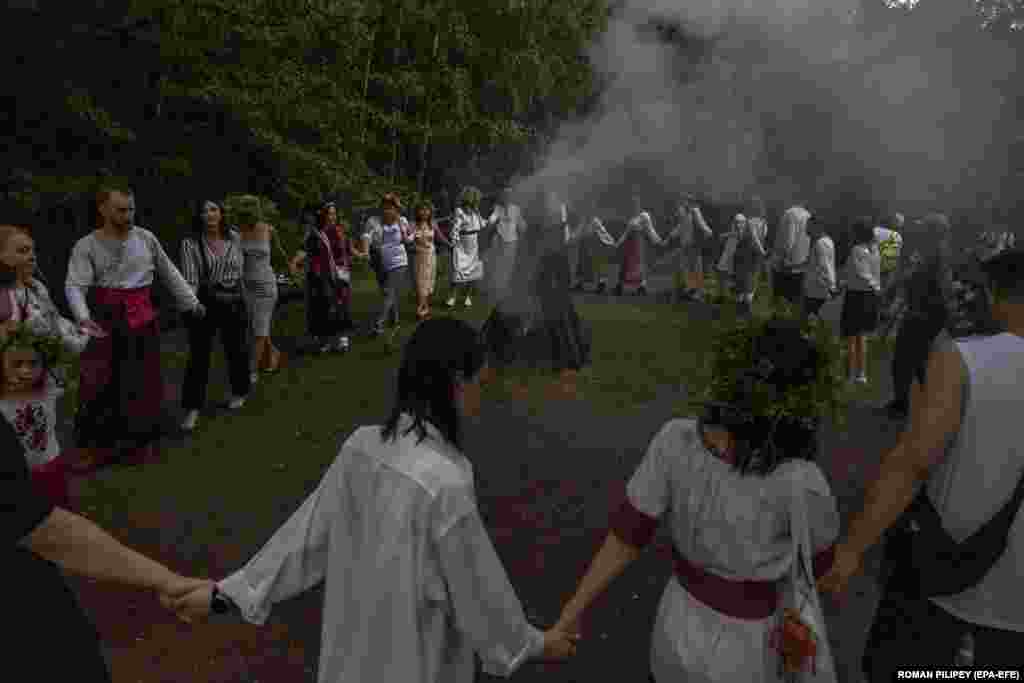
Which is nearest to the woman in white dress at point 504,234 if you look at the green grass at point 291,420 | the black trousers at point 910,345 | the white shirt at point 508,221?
the white shirt at point 508,221

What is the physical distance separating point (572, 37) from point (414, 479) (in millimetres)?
9897

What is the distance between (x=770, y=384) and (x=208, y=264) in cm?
568

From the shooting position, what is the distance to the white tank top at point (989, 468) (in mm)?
2174

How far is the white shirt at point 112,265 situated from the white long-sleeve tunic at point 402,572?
12.1ft

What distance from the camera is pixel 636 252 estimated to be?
47.2ft

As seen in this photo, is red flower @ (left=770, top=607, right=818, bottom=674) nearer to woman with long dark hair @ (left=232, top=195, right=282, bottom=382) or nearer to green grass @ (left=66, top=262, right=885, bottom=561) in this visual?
green grass @ (left=66, top=262, right=885, bottom=561)

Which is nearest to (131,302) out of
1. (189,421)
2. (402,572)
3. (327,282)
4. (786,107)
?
(189,421)

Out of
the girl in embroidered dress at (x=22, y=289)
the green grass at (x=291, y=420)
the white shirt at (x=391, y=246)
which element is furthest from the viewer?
the white shirt at (x=391, y=246)

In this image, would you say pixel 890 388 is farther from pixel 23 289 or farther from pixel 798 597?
pixel 23 289

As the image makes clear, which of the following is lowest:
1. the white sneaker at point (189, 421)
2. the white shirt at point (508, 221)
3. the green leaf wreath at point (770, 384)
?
the white sneaker at point (189, 421)

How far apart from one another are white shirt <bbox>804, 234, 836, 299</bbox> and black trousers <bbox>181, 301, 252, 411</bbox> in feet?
20.2

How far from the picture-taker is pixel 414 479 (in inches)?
81.3

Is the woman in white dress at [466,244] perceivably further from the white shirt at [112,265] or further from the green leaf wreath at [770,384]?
the green leaf wreath at [770,384]

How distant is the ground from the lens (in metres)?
3.66
